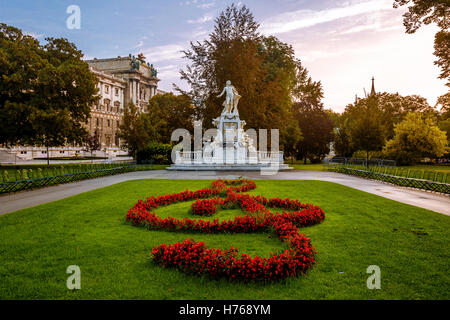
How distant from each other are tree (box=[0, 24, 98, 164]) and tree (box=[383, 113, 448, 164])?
35251 millimetres

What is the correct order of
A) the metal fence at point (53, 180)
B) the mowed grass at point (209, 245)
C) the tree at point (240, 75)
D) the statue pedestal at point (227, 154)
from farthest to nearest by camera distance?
the tree at point (240, 75)
the statue pedestal at point (227, 154)
the metal fence at point (53, 180)
the mowed grass at point (209, 245)

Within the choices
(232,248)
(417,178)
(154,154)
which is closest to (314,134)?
(154,154)

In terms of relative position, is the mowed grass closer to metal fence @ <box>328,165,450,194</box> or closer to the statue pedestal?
metal fence @ <box>328,165,450,194</box>

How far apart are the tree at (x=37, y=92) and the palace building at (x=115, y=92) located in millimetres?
36306

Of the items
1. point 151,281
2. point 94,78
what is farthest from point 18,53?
point 151,281

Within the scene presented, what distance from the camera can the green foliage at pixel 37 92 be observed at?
2358cm

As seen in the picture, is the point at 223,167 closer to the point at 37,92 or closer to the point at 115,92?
the point at 37,92

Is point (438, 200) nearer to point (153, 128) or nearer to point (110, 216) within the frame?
point (110, 216)

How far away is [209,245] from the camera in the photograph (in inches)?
229

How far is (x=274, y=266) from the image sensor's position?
173 inches

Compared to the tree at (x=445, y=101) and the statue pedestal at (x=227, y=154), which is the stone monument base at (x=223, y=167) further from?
the tree at (x=445, y=101)

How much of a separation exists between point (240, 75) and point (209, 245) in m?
29.5

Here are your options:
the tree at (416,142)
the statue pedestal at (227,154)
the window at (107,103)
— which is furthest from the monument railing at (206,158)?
the window at (107,103)

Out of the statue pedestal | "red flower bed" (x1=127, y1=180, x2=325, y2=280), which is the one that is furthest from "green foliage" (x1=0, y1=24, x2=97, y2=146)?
"red flower bed" (x1=127, y1=180, x2=325, y2=280)
